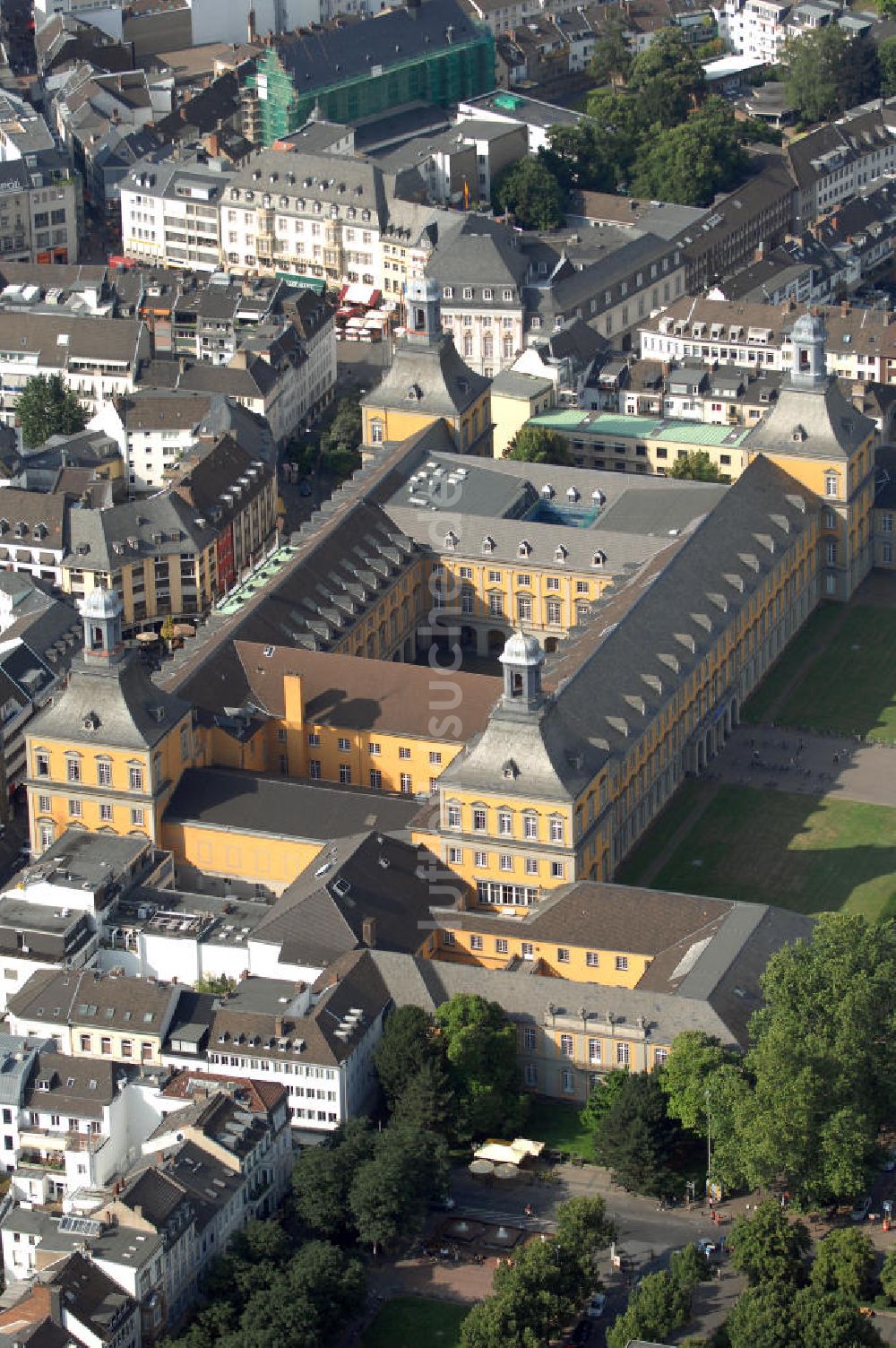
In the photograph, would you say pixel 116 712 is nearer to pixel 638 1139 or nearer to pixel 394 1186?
pixel 394 1186

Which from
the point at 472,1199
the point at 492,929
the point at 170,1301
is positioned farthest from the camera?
the point at 492,929

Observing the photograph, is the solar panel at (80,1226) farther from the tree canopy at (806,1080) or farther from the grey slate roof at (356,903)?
the tree canopy at (806,1080)

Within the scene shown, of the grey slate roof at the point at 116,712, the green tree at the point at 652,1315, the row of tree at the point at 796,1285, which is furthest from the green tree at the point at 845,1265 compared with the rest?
the grey slate roof at the point at 116,712

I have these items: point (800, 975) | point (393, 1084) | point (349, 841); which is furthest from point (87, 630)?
point (800, 975)

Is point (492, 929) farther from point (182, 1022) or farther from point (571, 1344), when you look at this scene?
point (571, 1344)

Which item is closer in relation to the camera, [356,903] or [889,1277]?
[889,1277]

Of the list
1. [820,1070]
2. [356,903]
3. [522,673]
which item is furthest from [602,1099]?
[522,673]

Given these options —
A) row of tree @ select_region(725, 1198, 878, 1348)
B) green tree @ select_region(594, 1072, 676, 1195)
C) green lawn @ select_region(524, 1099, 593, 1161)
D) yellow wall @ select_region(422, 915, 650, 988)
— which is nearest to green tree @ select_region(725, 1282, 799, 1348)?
row of tree @ select_region(725, 1198, 878, 1348)
